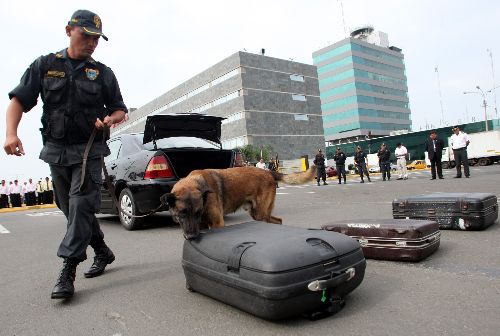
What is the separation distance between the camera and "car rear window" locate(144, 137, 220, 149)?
5977 mm

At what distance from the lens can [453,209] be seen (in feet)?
14.1

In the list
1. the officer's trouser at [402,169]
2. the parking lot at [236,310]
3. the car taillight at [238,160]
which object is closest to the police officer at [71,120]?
the parking lot at [236,310]

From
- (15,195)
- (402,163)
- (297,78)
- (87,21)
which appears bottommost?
(402,163)

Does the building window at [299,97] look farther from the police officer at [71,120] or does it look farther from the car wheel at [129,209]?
the police officer at [71,120]

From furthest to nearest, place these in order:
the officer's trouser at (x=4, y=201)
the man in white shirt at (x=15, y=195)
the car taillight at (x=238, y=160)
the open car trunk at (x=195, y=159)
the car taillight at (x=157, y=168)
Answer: the man in white shirt at (x=15, y=195)
the officer's trouser at (x=4, y=201)
the car taillight at (x=238, y=160)
the open car trunk at (x=195, y=159)
the car taillight at (x=157, y=168)

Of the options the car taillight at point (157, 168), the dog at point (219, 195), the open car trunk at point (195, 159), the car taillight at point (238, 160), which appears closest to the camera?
the dog at point (219, 195)

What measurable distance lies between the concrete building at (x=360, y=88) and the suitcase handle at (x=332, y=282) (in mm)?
102221

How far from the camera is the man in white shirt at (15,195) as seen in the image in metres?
25.4

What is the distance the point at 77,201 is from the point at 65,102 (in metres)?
0.85

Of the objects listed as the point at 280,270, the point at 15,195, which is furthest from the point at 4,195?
the point at 280,270

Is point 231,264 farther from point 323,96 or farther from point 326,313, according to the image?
point 323,96

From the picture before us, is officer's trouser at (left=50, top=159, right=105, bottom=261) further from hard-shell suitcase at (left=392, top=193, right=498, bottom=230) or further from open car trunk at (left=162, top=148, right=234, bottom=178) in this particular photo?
hard-shell suitcase at (left=392, top=193, right=498, bottom=230)

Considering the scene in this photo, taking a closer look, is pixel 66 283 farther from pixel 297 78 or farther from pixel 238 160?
pixel 297 78

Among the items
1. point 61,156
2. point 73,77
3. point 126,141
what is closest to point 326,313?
point 61,156
